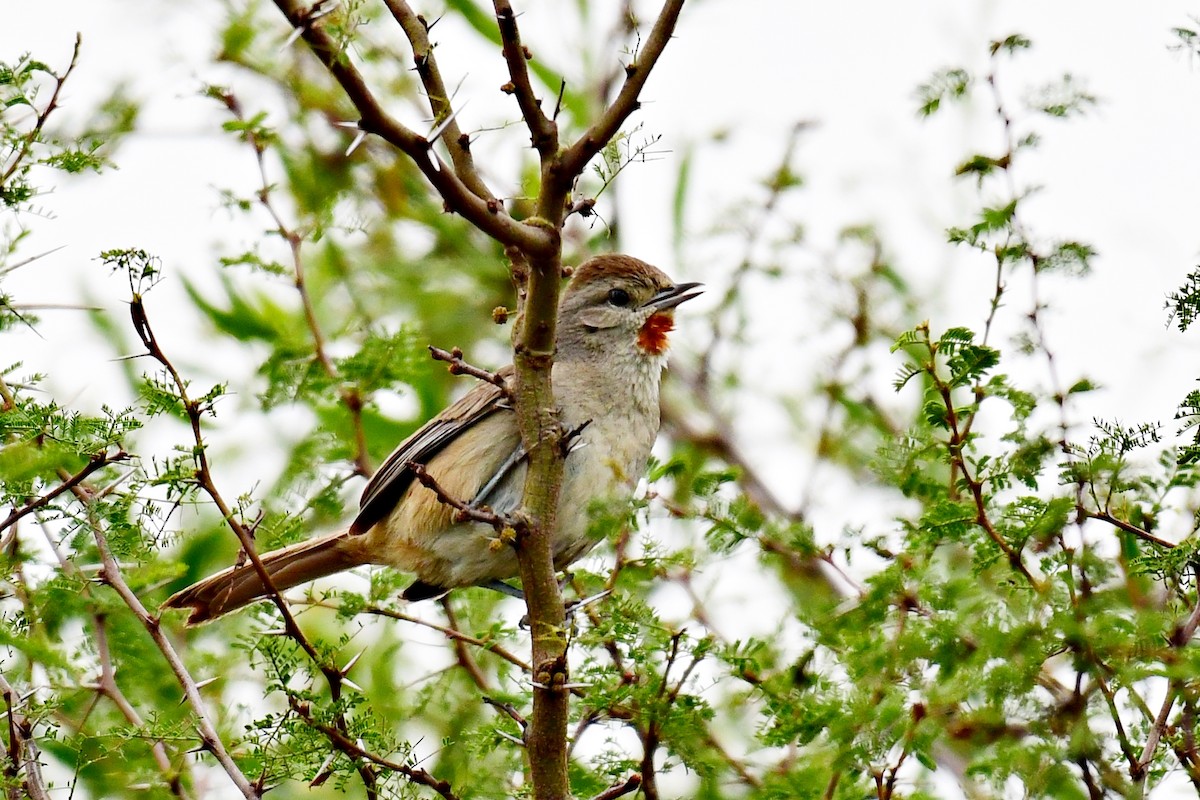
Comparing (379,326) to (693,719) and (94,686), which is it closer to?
(94,686)

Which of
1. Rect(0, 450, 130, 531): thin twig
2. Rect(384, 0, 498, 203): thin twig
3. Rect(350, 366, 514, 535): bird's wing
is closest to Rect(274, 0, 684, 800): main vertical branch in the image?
Rect(384, 0, 498, 203): thin twig

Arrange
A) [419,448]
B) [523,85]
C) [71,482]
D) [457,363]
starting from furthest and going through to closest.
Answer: [419,448] < [457,363] < [71,482] < [523,85]

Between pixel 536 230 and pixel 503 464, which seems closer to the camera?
pixel 536 230

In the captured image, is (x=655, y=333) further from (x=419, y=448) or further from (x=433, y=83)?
(x=433, y=83)

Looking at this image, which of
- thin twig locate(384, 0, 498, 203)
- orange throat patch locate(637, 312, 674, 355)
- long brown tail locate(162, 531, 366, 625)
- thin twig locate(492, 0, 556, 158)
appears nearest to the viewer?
thin twig locate(492, 0, 556, 158)

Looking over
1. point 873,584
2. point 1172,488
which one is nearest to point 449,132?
point 873,584

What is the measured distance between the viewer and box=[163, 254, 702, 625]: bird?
5.53 m

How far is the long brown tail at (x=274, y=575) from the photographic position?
572 cm

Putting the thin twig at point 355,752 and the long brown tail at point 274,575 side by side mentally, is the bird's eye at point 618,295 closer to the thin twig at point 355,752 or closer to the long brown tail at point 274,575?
the long brown tail at point 274,575

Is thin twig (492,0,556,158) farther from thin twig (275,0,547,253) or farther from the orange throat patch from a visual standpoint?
the orange throat patch

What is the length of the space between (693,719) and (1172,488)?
1.35m

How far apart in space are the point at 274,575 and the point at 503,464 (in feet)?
4.11

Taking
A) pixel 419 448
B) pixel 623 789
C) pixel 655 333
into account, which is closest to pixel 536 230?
pixel 623 789

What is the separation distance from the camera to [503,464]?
551cm
